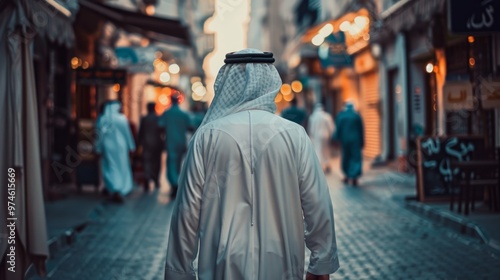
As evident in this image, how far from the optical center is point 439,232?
10.1 metres

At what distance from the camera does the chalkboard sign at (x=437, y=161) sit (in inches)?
488

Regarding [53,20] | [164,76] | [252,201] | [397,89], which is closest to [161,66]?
[164,76]

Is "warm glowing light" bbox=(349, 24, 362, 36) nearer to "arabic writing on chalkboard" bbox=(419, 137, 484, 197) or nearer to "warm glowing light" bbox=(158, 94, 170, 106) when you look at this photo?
"warm glowing light" bbox=(158, 94, 170, 106)

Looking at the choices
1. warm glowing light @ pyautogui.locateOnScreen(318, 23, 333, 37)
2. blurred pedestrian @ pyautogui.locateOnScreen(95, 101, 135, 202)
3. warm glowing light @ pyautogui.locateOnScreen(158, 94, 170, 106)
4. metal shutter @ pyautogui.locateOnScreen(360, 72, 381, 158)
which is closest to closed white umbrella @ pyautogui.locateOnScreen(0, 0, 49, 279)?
blurred pedestrian @ pyautogui.locateOnScreen(95, 101, 135, 202)

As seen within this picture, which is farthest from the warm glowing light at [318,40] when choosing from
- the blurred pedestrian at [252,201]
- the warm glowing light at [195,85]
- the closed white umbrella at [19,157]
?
the warm glowing light at [195,85]

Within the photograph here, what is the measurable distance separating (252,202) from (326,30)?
26485 millimetres

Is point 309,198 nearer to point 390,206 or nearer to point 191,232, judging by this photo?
point 191,232

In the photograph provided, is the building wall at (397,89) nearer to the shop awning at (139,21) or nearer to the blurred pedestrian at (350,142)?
the blurred pedestrian at (350,142)

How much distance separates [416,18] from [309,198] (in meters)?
10.3

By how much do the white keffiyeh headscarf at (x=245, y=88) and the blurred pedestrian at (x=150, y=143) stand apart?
12.8 metres

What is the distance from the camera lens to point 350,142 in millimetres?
17672

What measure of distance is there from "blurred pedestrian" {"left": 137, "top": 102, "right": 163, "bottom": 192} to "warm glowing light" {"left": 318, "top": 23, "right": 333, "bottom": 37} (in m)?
13.6

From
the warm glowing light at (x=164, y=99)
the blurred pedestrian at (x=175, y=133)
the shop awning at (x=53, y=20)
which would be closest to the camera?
the shop awning at (x=53, y=20)

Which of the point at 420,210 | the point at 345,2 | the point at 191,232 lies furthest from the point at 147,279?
the point at 345,2
